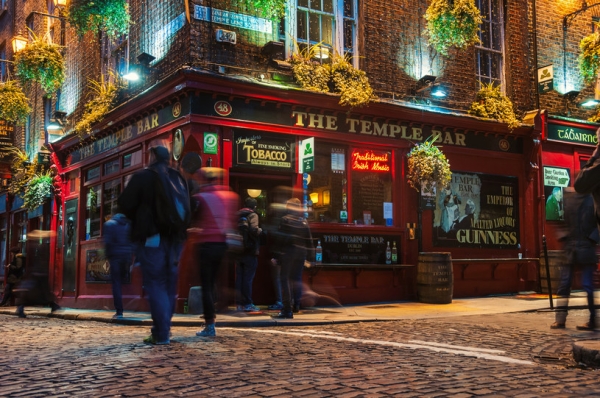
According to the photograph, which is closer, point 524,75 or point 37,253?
point 37,253

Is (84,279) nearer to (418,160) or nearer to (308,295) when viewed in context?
(308,295)

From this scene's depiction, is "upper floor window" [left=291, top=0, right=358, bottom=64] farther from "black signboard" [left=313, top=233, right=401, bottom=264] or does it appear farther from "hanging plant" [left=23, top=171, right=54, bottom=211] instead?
"hanging plant" [left=23, top=171, right=54, bottom=211]

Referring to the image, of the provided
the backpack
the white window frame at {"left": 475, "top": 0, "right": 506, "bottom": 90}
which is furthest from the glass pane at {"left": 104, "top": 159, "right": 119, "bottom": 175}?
the backpack

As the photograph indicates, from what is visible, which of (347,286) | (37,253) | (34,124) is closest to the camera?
(37,253)

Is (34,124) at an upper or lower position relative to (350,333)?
upper

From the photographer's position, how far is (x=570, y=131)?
53.5ft

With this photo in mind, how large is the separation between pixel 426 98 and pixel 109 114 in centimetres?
719

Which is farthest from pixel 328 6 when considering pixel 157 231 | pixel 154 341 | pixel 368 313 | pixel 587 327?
pixel 154 341

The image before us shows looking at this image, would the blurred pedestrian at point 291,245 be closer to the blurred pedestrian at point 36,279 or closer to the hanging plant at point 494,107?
the blurred pedestrian at point 36,279

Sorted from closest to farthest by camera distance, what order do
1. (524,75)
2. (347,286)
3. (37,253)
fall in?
(37,253)
(347,286)
(524,75)

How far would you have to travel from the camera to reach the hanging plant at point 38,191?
18312 mm

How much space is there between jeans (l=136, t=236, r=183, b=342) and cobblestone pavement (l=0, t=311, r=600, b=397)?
26cm

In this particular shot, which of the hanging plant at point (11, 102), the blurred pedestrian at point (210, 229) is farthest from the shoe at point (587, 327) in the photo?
the hanging plant at point (11, 102)

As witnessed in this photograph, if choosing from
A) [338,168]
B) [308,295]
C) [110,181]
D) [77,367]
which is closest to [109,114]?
[110,181]
